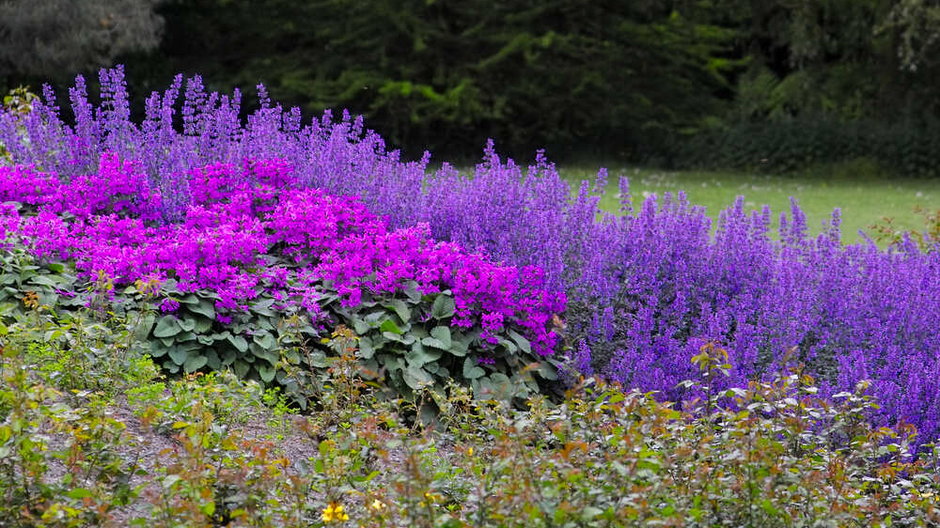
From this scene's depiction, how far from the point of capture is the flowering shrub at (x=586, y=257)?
469cm

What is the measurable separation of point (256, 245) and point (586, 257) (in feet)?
5.15

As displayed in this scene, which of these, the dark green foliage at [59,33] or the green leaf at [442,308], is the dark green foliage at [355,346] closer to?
the green leaf at [442,308]

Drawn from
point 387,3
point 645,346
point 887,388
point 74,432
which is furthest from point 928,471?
point 387,3

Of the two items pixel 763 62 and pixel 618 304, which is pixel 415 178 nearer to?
pixel 618 304

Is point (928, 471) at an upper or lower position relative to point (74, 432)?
lower

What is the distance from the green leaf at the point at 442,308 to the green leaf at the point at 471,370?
0.69ft

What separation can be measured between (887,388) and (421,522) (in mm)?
2704

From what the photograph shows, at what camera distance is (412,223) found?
5.48 m

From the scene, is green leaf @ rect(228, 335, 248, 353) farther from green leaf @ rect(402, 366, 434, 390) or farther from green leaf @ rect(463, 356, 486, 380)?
green leaf @ rect(463, 356, 486, 380)

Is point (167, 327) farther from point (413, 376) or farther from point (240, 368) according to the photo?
point (413, 376)

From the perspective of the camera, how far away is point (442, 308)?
4668 mm

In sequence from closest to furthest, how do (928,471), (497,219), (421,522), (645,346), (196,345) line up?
(421,522) → (928,471) → (196,345) → (645,346) → (497,219)

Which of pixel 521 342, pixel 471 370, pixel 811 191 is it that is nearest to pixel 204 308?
pixel 471 370

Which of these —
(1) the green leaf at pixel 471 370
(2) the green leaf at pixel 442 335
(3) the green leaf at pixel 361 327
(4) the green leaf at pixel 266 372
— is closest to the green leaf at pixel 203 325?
(4) the green leaf at pixel 266 372
